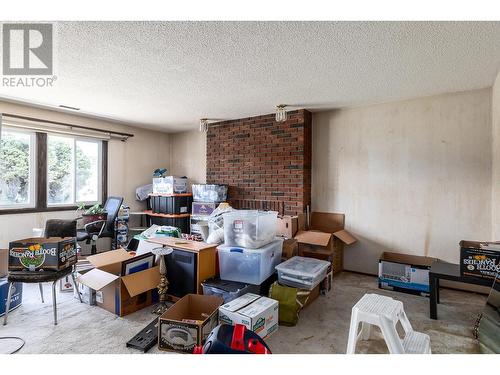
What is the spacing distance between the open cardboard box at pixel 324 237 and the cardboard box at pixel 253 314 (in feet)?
4.40

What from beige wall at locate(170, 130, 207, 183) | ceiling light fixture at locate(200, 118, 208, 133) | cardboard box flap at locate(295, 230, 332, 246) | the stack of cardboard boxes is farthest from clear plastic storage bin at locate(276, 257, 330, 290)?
beige wall at locate(170, 130, 207, 183)

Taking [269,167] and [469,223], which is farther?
[269,167]

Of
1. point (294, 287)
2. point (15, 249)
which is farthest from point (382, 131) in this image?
point (15, 249)

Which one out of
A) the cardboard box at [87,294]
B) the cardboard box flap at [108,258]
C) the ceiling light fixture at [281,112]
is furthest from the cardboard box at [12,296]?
the ceiling light fixture at [281,112]

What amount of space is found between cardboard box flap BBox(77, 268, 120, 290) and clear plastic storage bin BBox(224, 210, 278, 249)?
111 cm

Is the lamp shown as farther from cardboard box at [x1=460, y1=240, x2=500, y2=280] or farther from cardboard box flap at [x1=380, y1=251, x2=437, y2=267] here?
cardboard box at [x1=460, y1=240, x2=500, y2=280]

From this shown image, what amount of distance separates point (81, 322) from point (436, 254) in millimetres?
3847

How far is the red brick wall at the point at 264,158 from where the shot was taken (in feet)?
12.8

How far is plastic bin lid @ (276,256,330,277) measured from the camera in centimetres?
254

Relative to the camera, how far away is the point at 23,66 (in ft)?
7.73

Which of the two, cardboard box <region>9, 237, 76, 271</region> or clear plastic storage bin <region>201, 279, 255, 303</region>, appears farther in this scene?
clear plastic storage bin <region>201, 279, 255, 303</region>

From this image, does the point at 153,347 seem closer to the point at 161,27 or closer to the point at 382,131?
the point at 161,27

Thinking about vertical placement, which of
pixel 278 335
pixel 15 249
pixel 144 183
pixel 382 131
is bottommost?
pixel 278 335

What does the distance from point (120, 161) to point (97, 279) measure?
2935mm
